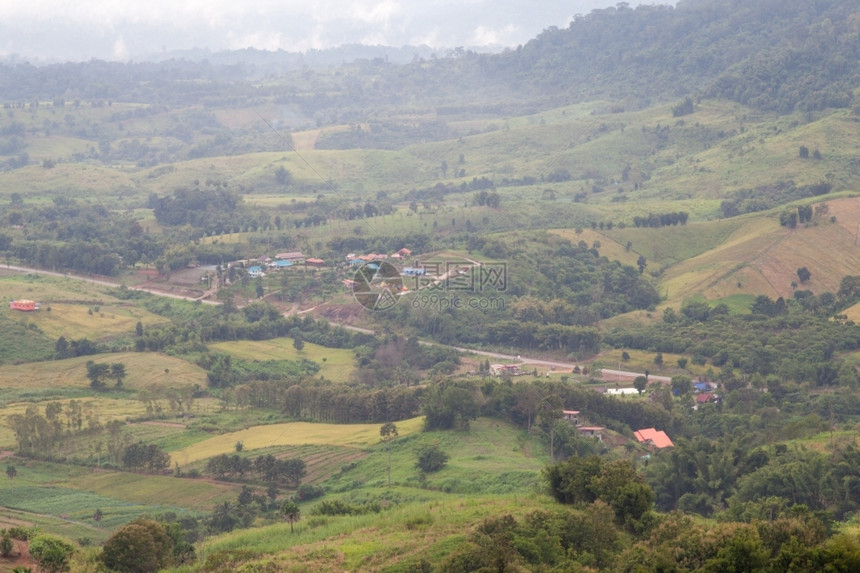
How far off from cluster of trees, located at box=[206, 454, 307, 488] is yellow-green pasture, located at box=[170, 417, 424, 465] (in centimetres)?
210

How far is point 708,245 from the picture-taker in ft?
257

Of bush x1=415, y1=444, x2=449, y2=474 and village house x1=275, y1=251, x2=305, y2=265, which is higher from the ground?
village house x1=275, y1=251, x2=305, y2=265

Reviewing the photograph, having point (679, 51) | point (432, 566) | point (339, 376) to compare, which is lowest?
point (339, 376)

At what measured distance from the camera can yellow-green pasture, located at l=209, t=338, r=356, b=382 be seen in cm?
5791

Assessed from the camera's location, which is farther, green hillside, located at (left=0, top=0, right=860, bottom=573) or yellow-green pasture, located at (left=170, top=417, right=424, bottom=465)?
yellow-green pasture, located at (left=170, top=417, right=424, bottom=465)

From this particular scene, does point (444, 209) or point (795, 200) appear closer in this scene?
point (795, 200)

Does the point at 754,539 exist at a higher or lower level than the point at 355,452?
higher

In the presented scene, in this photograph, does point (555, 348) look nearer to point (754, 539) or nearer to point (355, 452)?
point (355, 452)

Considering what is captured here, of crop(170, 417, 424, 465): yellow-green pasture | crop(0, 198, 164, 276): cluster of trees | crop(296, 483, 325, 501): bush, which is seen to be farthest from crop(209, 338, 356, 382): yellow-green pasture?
crop(0, 198, 164, 276): cluster of trees

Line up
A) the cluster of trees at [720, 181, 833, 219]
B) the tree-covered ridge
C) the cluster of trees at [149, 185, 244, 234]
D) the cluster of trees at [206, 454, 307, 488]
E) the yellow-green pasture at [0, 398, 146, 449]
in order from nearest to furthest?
the cluster of trees at [206, 454, 307, 488]
the yellow-green pasture at [0, 398, 146, 449]
the tree-covered ridge
the cluster of trees at [720, 181, 833, 219]
the cluster of trees at [149, 185, 244, 234]

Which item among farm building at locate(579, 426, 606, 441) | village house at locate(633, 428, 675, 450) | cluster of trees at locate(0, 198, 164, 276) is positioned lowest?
village house at locate(633, 428, 675, 450)

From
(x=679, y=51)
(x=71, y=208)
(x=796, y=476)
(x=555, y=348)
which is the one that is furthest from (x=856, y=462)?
(x=679, y=51)

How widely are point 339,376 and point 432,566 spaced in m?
34.0

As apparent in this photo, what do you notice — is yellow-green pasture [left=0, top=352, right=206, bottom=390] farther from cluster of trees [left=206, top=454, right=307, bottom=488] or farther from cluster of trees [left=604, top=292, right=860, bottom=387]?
cluster of trees [left=604, top=292, right=860, bottom=387]
